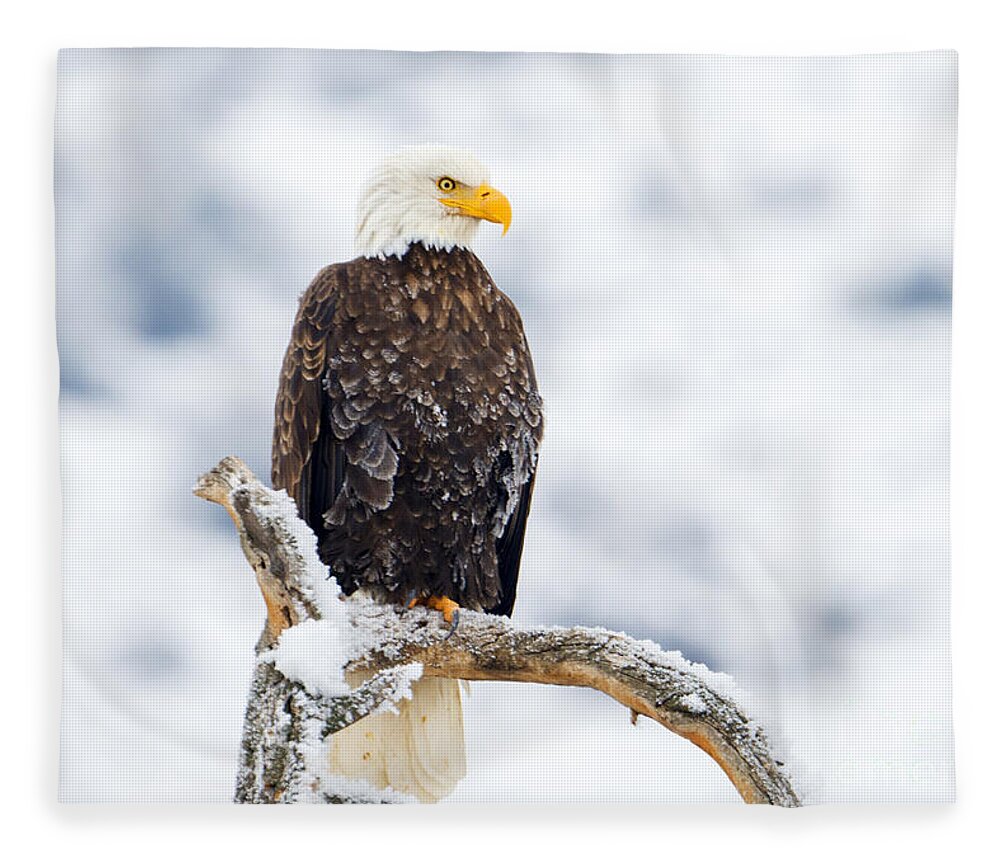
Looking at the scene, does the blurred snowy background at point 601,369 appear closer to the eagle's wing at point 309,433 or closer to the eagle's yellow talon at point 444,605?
the eagle's wing at point 309,433

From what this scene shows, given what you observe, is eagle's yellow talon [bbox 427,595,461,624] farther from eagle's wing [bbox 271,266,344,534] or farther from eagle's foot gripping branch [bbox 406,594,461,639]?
eagle's wing [bbox 271,266,344,534]

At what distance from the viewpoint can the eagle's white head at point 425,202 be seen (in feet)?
7.24

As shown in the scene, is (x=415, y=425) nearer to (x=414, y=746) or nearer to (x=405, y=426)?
(x=405, y=426)

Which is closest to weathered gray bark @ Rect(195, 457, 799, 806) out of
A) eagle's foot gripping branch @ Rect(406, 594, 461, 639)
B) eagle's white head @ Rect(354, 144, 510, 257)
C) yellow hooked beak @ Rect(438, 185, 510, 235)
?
eagle's foot gripping branch @ Rect(406, 594, 461, 639)

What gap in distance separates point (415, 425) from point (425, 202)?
46 centimetres

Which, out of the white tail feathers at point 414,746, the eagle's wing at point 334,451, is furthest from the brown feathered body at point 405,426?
the white tail feathers at point 414,746

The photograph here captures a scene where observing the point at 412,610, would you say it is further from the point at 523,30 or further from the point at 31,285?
the point at 523,30

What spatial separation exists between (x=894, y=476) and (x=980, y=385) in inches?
11.2

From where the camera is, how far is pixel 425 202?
222 cm

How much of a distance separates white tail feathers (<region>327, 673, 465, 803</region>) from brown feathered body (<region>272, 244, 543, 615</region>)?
202mm

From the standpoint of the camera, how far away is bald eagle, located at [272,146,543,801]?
84.6 inches

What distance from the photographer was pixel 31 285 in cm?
229

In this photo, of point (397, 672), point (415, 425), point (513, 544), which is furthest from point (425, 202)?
point (397, 672)

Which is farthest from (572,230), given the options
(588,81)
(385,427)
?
(385,427)
